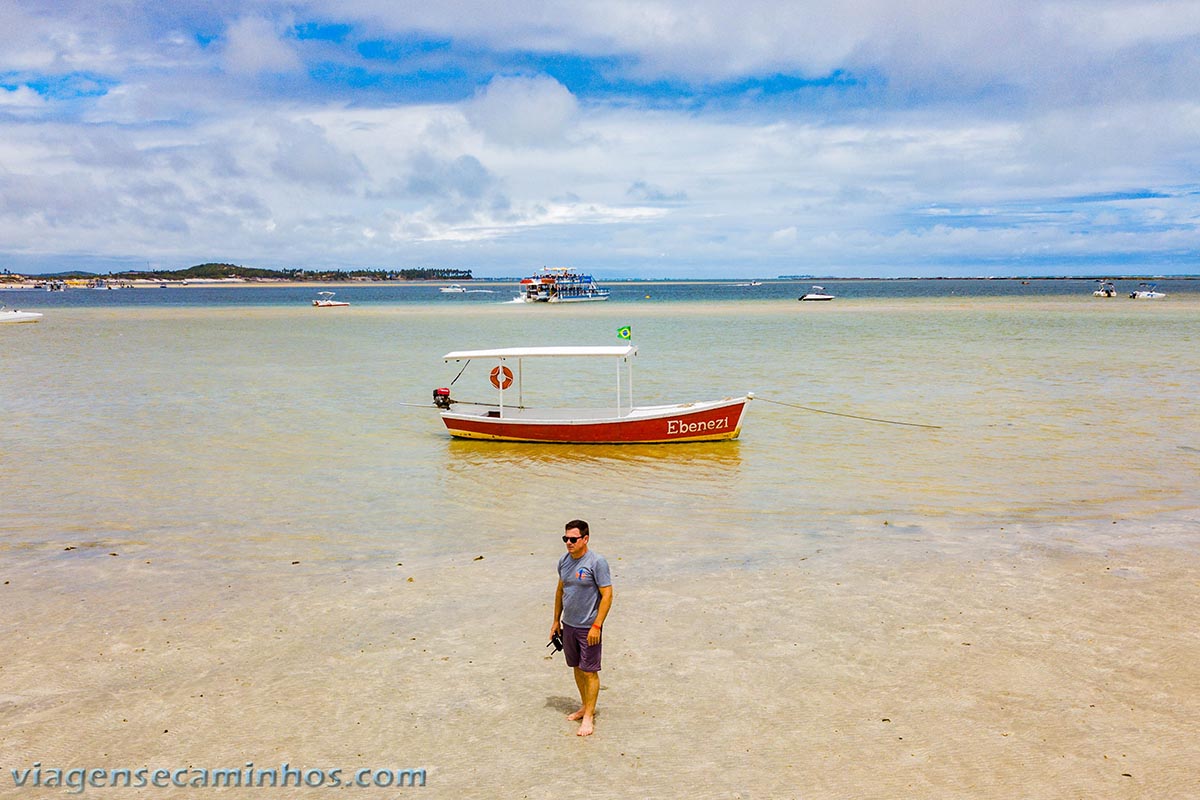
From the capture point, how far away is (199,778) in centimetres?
688

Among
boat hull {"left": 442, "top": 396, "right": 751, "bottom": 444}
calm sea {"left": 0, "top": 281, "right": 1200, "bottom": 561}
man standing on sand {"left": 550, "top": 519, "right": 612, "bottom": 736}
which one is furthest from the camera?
boat hull {"left": 442, "top": 396, "right": 751, "bottom": 444}

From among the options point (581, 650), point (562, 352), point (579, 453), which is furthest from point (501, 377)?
point (581, 650)

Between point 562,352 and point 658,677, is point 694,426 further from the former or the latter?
point 658,677

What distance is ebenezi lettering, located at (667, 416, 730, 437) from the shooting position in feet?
70.7

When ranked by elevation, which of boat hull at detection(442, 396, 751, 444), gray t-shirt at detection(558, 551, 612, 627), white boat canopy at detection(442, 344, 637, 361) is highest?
white boat canopy at detection(442, 344, 637, 361)

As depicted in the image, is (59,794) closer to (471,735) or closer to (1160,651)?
(471,735)

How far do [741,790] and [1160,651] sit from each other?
513cm

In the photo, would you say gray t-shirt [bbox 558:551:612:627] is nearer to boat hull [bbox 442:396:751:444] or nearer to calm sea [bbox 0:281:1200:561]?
calm sea [bbox 0:281:1200:561]

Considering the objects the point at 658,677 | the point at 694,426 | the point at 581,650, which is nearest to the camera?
the point at 581,650

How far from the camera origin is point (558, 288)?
137m

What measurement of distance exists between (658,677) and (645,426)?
13110 mm

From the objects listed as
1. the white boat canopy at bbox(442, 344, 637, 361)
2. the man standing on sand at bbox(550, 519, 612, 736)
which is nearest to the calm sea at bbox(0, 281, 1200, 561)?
the white boat canopy at bbox(442, 344, 637, 361)

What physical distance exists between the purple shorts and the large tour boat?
127m

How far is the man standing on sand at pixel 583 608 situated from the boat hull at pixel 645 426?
13935 millimetres
